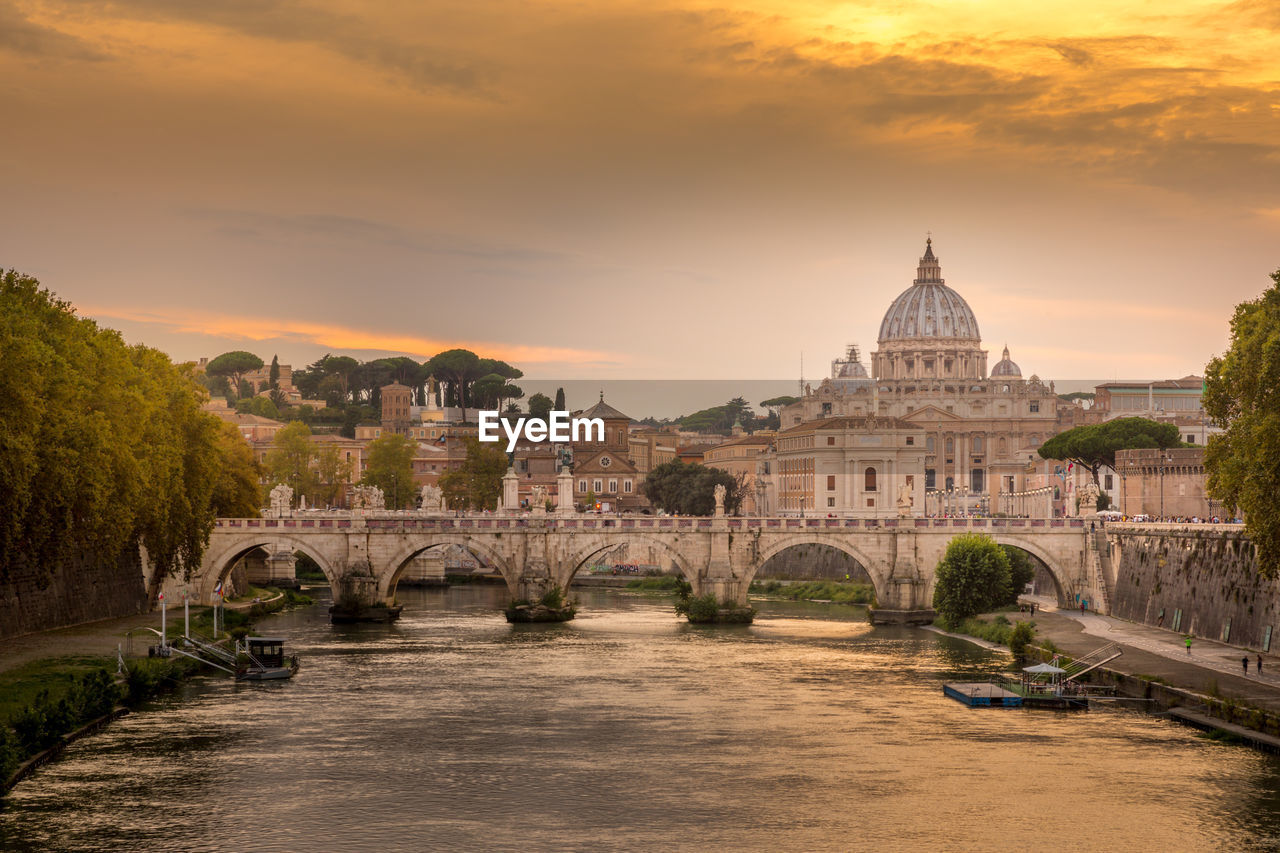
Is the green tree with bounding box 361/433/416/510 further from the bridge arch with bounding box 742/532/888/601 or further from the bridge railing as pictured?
the bridge arch with bounding box 742/532/888/601

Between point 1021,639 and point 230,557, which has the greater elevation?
point 230,557

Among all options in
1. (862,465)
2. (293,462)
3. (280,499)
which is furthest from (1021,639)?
(862,465)

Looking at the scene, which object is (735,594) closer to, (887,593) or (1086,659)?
(887,593)

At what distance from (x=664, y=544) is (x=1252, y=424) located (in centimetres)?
3139

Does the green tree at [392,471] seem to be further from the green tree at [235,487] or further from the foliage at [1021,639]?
the foliage at [1021,639]

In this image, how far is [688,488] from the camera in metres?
122

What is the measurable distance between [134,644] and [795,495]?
99.3m

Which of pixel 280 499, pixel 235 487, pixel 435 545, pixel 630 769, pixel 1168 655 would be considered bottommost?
pixel 630 769

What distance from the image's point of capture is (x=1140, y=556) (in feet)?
197

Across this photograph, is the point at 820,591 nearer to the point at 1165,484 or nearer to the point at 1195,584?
the point at 1165,484

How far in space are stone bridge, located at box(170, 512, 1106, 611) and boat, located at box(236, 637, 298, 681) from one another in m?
17.6

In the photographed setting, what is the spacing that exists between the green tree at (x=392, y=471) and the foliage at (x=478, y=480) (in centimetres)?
705

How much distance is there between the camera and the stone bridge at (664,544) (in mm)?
66938

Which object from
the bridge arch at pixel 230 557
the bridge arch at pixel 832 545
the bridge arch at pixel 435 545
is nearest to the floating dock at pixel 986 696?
the bridge arch at pixel 832 545
